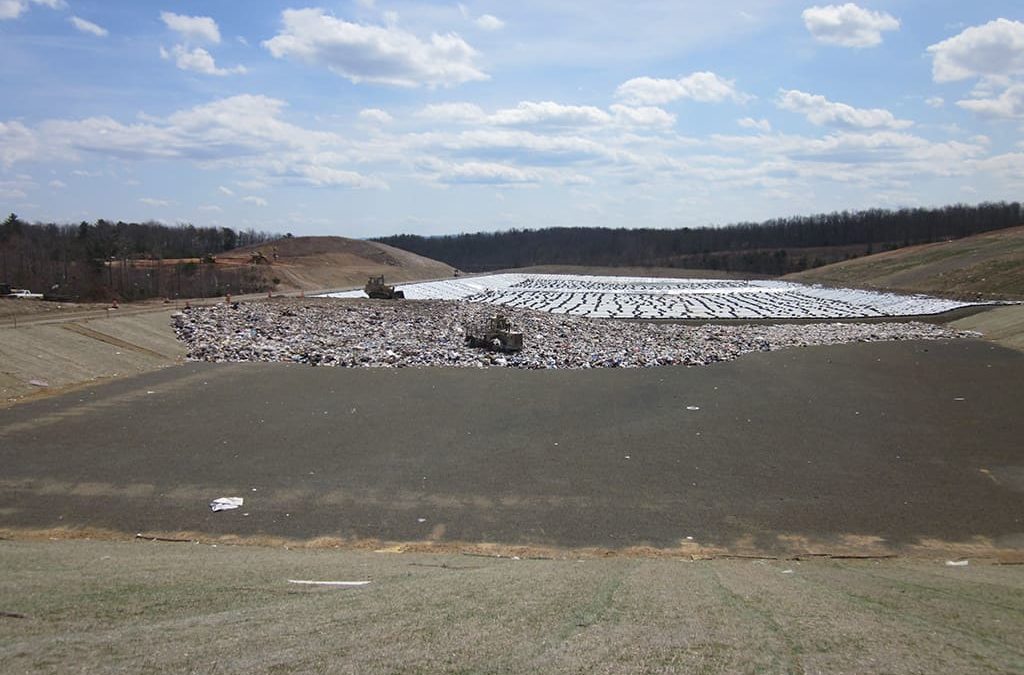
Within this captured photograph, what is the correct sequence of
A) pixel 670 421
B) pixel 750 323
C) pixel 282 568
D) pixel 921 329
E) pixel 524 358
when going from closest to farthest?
pixel 282 568, pixel 670 421, pixel 524 358, pixel 921 329, pixel 750 323

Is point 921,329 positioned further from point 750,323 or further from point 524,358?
point 524,358

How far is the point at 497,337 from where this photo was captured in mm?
26109

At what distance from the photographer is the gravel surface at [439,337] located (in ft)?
79.0

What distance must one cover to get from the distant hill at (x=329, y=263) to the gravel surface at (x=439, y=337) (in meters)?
25.7

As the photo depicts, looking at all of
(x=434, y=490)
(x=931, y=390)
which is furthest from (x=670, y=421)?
(x=931, y=390)

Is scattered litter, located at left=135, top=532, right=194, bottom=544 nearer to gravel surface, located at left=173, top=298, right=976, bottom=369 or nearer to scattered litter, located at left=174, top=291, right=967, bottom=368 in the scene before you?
scattered litter, located at left=174, top=291, right=967, bottom=368

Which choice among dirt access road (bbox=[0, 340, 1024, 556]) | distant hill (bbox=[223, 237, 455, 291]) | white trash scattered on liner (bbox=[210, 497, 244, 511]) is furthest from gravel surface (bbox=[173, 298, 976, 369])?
distant hill (bbox=[223, 237, 455, 291])

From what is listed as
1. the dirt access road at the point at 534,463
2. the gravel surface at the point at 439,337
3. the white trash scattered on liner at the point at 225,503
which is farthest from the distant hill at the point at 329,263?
the white trash scattered on liner at the point at 225,503

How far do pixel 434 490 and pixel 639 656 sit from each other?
6.86m

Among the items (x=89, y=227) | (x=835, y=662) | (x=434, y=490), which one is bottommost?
(x=434, y=490)

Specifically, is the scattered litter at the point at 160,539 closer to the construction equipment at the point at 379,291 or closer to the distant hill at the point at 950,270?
the construction equipment at the point at 379,291

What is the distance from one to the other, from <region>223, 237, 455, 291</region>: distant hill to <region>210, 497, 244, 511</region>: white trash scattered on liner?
48.6m

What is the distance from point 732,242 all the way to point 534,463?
465 ft

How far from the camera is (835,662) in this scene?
4.26 m
